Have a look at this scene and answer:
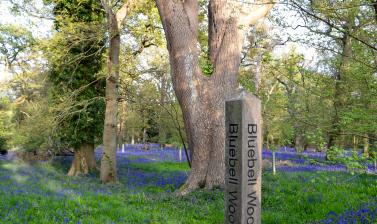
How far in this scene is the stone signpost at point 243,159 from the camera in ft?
15.2

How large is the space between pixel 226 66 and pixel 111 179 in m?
7.72

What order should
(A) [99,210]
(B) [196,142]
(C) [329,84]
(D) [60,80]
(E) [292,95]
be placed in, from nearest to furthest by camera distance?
(A) [99,210], (B) [196,142], (C) [329,84], (E) [292,95], (D) [60,80]

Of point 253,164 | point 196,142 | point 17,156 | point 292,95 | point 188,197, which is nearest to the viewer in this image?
point 253,164

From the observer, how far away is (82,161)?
61.2ft

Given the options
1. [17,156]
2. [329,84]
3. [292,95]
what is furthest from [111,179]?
[17,156]

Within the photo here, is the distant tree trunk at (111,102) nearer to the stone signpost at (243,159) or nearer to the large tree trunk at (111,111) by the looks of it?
the large tree trunk at (111,111)

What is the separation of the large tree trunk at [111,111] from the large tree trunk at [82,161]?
3.72 metres

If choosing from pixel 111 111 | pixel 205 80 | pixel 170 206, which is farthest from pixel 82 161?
pixel 170 206

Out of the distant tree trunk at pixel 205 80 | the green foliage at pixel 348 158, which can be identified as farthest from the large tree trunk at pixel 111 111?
the green foliage at pixel 348 158

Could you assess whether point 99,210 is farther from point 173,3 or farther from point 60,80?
point 60,80

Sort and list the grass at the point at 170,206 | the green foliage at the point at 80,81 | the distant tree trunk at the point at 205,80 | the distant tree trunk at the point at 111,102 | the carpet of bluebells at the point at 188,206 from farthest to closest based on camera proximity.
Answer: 1. the green foliage at the point at 80,81
2. the distant tree trunk at the point at 111,102
3. the distant tree trunk at the point at 205,80
4. the grass at the point at 170,206
5. the carpet of bluebells at the point at 188,206

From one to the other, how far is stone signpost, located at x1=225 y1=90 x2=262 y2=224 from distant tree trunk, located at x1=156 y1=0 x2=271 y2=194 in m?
5.39

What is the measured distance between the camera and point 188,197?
9.38 meters

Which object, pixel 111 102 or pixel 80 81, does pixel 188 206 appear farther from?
pixel 80 81
